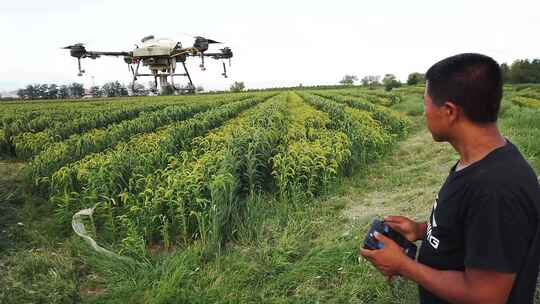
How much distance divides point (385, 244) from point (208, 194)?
325 cm

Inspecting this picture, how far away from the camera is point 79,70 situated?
166ft

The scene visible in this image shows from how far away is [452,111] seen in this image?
1.49 meters

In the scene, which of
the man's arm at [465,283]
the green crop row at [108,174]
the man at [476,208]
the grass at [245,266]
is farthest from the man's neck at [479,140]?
the green crop row at [108,174]

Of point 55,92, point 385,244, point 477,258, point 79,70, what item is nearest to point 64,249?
point 385,244

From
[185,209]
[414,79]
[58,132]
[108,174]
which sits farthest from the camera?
[414,79]

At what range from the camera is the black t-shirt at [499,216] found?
129cm

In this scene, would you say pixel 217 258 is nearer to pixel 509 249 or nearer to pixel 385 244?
pixel 385 244

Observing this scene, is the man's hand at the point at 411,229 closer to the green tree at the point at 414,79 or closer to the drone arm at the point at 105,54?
the drone arm at the point at 105,54

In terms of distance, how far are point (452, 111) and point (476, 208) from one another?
0.38 metres

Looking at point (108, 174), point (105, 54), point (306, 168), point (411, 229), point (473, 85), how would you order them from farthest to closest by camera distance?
1. point (105, 54)
2. point (306, 168)
3. point (108, 174)
4. point (411, 229)
5. point (473, 85)

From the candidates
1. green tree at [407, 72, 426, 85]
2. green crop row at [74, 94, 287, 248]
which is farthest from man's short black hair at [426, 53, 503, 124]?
green tree at [407, 72, 426, 85]

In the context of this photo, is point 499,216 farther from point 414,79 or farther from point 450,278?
point 414,79

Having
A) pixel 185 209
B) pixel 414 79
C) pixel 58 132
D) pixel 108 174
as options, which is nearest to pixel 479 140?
Result: pixel 185 209

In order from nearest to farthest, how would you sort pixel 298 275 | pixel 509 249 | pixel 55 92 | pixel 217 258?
pixel 509 249 < pixel 298 275 < pixel 217 258 < pixel 55 92
